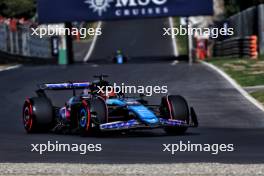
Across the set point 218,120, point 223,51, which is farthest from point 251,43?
point 218,120

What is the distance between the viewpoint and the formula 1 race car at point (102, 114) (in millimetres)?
13305

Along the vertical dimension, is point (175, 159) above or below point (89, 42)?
above

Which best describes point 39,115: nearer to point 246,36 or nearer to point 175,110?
point 175,110

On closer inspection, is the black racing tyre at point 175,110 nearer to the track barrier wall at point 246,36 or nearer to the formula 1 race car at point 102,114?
the formula 1 race car at point 102,114

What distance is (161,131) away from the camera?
49.2ft

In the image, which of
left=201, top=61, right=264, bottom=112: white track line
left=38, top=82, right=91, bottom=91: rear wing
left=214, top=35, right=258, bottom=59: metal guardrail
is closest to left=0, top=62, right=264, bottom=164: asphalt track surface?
left=201, top=61, right=264, bottom=112: white track line

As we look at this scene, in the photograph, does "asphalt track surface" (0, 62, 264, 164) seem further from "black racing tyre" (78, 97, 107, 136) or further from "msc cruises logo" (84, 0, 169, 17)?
"msc cruises logo" (84, 0, 169, 17)

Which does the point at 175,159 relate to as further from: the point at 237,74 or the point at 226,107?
the point at 237,74

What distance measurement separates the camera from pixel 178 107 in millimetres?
13852

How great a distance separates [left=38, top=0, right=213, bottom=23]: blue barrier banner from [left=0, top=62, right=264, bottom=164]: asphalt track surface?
10079 millimetres

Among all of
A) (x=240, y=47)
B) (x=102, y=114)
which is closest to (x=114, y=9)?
(x=240, y=47)

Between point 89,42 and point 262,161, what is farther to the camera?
point 89,42

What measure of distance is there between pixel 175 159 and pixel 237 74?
1710cm

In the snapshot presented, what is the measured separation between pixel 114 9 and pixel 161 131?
86.4 ft
